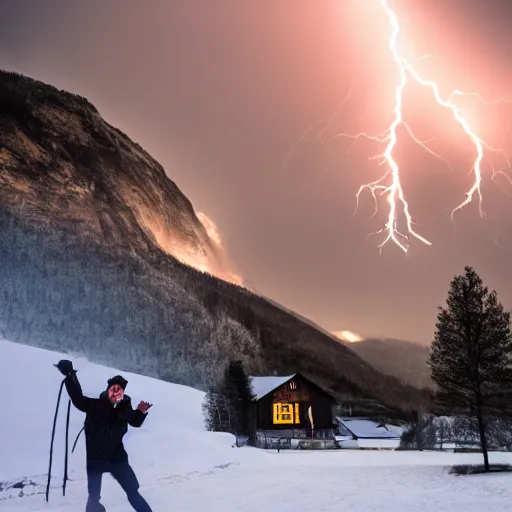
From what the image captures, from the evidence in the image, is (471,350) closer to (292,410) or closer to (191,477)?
(191,477)

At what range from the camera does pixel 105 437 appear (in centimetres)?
643

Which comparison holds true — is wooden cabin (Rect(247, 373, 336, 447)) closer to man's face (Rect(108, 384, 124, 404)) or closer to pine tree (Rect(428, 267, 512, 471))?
pine tree (Rect(428, 267, 512, 471))

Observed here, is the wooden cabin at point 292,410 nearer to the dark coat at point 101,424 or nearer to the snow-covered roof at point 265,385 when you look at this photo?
the snow-covered roof at point 265,385

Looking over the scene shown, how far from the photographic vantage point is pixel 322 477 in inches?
604

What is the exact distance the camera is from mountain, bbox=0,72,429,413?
89.6 m

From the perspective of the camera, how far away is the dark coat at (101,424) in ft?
21.0

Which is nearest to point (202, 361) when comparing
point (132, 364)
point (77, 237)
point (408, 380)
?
point (132, 364)

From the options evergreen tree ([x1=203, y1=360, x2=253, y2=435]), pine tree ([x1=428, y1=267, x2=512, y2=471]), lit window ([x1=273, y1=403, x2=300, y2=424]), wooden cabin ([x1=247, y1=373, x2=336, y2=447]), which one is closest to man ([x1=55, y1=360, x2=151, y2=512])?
pine tree ([x1=428, y1=267, x2=512, y2=471])

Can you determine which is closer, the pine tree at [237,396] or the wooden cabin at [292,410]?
the pine tree at [237,396]

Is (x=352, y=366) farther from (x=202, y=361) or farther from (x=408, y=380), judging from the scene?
(x=202, y=361)

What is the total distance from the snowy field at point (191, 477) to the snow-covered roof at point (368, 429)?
92.4ft

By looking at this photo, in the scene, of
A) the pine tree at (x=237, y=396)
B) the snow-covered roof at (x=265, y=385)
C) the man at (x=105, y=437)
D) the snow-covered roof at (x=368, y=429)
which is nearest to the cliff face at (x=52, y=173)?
the snow-covered roof at (x=265, y=385)

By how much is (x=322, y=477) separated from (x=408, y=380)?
130795 mm

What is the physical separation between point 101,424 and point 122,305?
10102 cm
